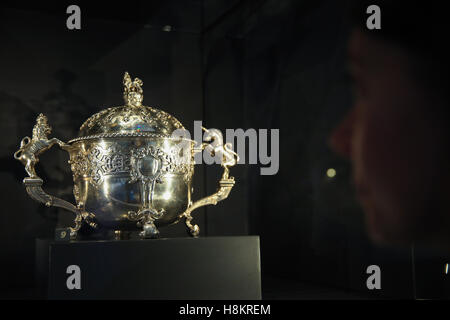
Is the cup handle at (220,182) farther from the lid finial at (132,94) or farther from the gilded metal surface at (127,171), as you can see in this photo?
the lid finial at (132,94)

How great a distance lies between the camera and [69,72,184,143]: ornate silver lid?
163cm

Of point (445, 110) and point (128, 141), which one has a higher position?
point (128, 141)

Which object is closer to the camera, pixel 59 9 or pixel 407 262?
pixel 407 262

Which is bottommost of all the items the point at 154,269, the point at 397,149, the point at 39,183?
the point at 154,269

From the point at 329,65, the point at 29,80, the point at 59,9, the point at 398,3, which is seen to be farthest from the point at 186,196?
the point at 398,3

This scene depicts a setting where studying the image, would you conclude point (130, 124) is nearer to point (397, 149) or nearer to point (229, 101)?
point (229, 101)

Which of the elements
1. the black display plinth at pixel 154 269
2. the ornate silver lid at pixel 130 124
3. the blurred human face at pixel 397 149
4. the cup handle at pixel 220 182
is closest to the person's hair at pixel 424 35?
the blurred human face at pixel 397 149

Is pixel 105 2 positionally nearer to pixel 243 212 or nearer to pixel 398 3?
pixel 243 212

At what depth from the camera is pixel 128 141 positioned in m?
1.62

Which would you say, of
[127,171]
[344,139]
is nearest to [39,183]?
[127,171]

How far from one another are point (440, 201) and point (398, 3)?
0.50 feet

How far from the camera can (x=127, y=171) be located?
1.60 m

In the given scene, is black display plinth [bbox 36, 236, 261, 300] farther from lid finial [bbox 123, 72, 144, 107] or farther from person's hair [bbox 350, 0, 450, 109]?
person's hair [bbox 350, 0, 450, 109]

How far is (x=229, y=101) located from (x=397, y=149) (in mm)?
2156
